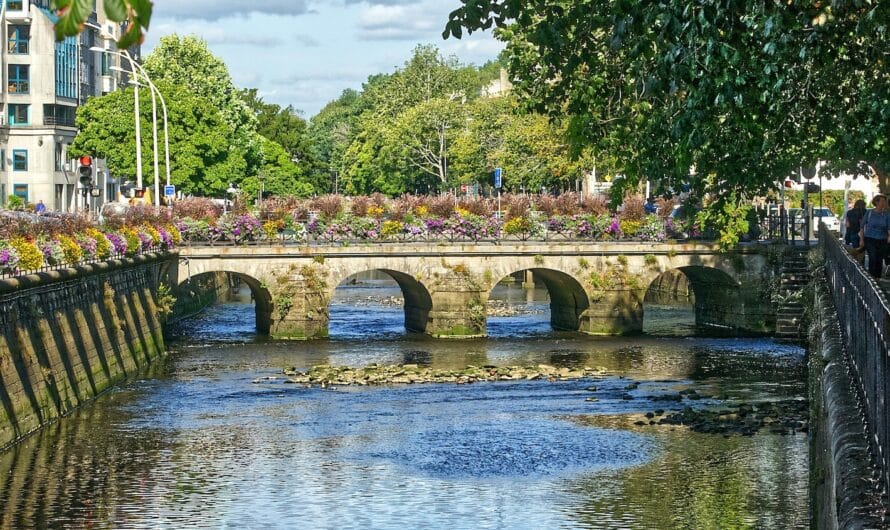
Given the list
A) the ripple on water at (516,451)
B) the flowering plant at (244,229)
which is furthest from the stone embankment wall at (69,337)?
the ripple on water at (516,451)

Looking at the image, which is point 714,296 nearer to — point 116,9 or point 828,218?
point 828,218

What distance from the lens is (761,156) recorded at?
33.3 metres

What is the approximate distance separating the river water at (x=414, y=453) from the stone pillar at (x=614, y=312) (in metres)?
6.94

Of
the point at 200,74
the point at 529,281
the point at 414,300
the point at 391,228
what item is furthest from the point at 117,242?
the point at 200,74

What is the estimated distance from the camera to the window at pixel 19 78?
95250 millimetres

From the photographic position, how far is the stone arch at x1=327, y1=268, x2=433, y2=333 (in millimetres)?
55625

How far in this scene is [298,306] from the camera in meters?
54.3

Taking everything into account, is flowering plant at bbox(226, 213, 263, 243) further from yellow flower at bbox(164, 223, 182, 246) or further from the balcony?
the balcony

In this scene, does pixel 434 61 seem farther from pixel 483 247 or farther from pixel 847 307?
pixel 847 307

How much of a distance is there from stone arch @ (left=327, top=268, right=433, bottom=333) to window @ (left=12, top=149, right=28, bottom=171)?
45275 mm

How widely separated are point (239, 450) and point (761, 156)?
12.9 meters

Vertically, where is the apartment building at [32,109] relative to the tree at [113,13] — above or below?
above

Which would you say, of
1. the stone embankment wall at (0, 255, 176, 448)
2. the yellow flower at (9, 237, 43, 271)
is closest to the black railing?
the stone embankment wall at (0, 255, 176, 448)

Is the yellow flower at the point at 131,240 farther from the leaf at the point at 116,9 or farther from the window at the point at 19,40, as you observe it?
the window at the point at 19,40
